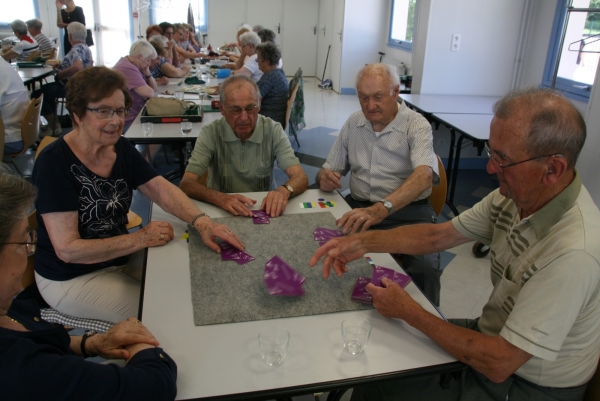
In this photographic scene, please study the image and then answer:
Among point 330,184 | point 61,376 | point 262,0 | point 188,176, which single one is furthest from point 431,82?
point 262,0

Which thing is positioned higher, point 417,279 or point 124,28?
point 124,28

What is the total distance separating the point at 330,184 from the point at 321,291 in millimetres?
896

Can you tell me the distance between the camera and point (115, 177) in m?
1.81

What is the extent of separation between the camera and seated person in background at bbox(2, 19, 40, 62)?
6.82m

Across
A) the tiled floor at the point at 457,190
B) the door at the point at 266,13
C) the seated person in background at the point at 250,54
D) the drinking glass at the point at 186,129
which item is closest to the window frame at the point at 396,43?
the tiled floor at the point at 457,190

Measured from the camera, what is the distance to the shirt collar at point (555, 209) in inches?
45.7

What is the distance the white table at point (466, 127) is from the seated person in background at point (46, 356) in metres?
2.89

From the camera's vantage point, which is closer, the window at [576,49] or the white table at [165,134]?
the white table at [165,134]

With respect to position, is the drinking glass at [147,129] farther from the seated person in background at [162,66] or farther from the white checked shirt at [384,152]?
the seated person in background at [162,66]

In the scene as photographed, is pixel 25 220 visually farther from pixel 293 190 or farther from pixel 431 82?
pixel 431 82

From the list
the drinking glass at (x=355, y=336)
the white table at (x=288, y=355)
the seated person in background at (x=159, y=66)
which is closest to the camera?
the white table at (x=288, y=355)

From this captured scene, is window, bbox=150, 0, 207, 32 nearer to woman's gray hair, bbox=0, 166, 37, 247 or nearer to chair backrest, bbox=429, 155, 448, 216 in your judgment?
chair backrest, bbox=429, 155, 448, 216

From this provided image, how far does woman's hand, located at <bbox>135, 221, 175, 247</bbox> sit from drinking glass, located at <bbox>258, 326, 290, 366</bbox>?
0.69 meters

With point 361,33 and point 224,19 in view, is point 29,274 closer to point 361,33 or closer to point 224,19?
point 361,33
